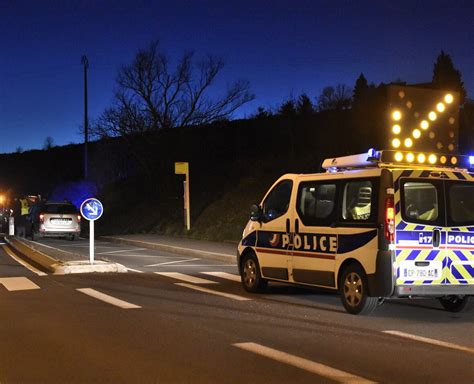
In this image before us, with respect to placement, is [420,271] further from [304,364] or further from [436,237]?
[304,364]

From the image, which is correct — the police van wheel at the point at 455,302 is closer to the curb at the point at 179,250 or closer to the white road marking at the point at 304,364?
the white road marking at the point at 304,364

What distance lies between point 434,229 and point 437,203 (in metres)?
0.40

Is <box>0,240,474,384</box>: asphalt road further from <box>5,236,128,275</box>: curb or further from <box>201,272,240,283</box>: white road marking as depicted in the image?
<box>5,236,128,275</box>: curb

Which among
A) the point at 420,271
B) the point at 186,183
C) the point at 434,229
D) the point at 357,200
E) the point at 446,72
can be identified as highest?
the point at 446,72

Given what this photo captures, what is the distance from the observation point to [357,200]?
9.64 meters

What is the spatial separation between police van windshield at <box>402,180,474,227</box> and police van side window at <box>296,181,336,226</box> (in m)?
1.22

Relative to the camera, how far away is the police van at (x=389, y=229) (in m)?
9.02

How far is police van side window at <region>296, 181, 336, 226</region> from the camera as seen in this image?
33.1 feet

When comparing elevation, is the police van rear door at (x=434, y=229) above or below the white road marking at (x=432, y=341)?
above

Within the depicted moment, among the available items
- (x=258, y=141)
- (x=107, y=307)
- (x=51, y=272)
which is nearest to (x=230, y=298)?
(x=107, y=307)

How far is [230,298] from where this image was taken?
11.3 meters

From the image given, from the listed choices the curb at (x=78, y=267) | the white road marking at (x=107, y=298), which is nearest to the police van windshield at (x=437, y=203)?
the white road marking at (x=107, y=298)

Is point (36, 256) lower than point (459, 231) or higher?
lower

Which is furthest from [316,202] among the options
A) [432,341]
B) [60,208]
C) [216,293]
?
[60,208]
